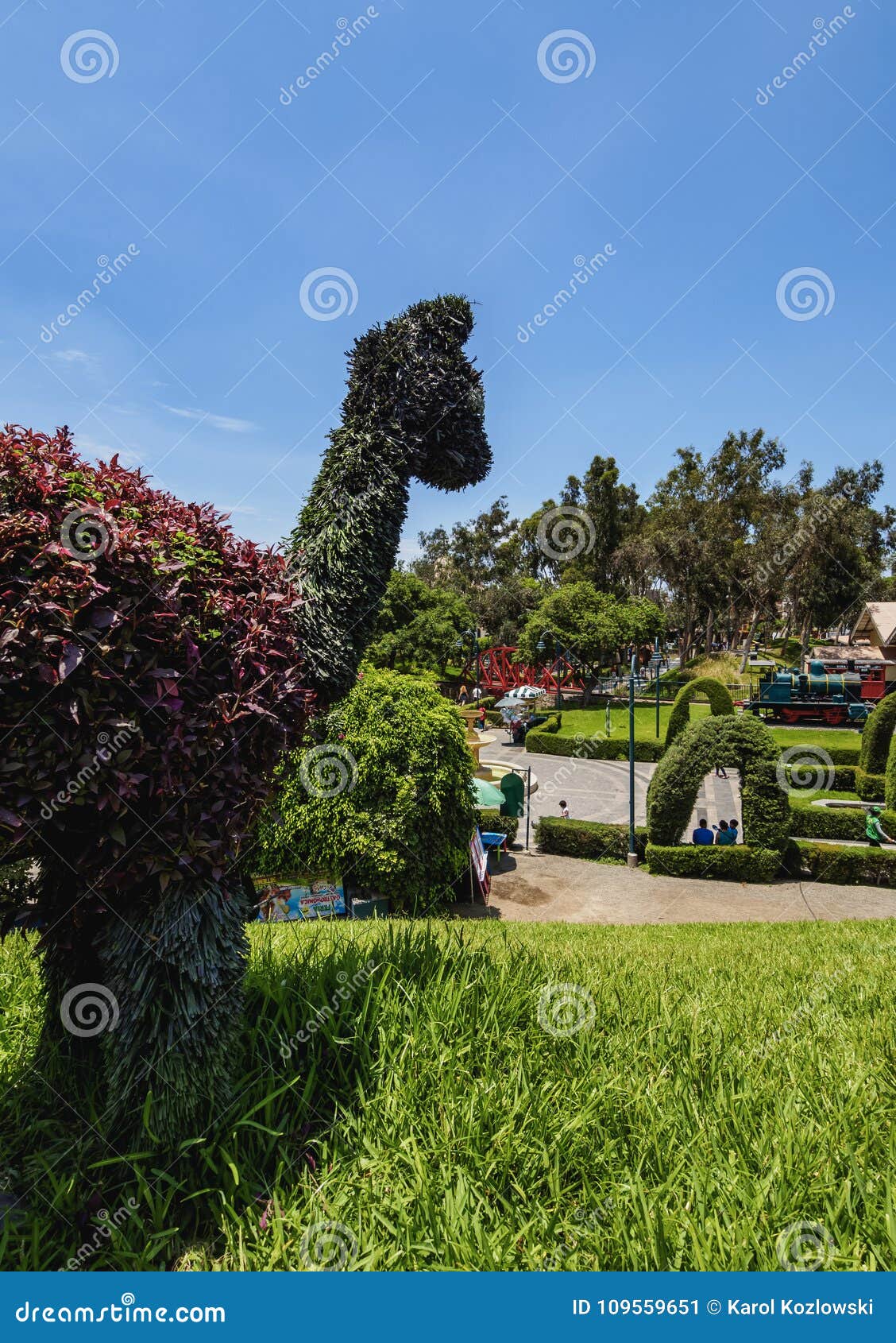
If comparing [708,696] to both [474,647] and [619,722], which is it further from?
[474,647]

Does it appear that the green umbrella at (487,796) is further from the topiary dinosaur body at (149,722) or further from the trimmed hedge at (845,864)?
the topiary dinosaur body at (149,722)

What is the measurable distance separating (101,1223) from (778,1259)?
2.84 metres

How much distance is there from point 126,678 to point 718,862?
15636 mm

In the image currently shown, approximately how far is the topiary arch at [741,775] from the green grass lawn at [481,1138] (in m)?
10.9

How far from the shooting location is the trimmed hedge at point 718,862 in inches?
617

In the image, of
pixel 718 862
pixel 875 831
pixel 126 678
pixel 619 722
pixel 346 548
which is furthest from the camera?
pixel 619 722

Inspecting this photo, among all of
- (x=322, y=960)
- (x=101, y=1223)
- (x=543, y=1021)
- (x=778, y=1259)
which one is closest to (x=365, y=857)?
(x=322, y=960)

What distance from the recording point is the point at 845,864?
15.7 meters

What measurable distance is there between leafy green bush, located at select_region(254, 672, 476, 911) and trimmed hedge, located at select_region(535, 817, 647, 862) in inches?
227

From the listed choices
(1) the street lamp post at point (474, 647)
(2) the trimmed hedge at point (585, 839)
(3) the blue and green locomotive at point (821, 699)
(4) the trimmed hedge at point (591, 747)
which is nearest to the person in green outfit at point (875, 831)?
(2) the trimmed hedge at point (585, 839)

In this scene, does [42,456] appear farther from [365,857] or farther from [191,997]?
[365,857]

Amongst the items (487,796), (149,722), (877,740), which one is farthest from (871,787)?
(149,722)

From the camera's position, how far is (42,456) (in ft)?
11.0

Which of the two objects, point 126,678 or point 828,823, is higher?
point 126,678
